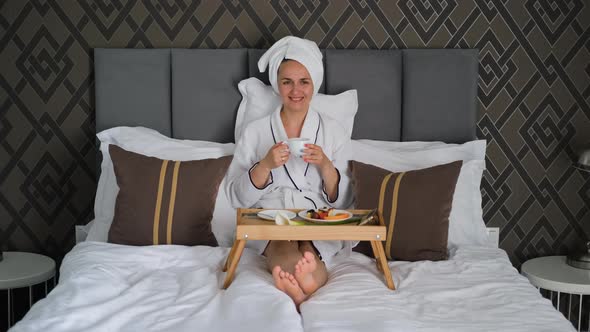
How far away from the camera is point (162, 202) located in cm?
272

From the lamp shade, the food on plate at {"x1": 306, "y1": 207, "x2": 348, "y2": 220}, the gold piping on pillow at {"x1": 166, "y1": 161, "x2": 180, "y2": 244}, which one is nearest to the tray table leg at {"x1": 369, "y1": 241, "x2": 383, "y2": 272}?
the food on plate at {"x1": 306, "y1": 207, "x2": 348, "y2": 220}

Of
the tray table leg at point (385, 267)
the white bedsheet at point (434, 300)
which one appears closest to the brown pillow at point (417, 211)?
the white bedsheet at point (434, 300)

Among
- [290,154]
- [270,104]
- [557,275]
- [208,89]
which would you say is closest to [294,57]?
[270,104]

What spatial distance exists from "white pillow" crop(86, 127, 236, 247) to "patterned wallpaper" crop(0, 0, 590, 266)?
355 mm

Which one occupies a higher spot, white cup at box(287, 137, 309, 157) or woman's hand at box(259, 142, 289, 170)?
white cup at box(287, 137, 309, 157)

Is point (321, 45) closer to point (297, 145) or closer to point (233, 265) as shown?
point (297, 145)

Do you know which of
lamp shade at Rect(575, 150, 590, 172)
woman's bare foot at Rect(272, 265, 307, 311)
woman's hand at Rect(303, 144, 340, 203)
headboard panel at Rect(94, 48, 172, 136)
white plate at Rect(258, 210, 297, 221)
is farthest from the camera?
headboard panel at Rect(94, 48, 172, 136)

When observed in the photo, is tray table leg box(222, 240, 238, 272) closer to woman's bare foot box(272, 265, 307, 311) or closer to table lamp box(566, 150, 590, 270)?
woman's bare foot box(272, 265, 307, 311)

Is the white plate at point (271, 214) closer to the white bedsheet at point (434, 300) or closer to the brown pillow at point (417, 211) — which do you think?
the white bedsheet at point (434, 300)

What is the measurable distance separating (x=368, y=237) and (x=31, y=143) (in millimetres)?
1835

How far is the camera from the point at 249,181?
109 inches

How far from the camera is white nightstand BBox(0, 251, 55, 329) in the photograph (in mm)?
2922

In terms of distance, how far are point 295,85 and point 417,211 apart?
71 cm

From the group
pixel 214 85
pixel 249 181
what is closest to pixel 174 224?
pixel 249 181
